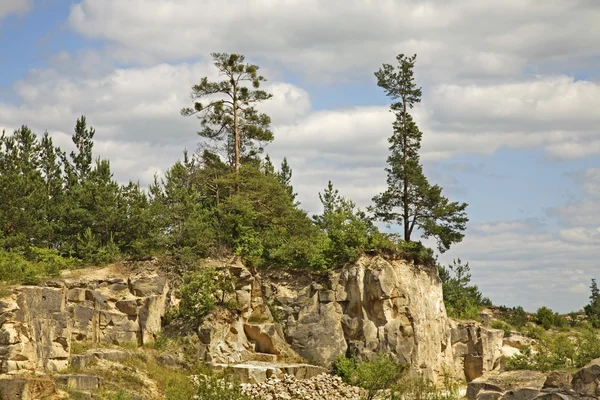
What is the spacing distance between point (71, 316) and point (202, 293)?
26.7 feet

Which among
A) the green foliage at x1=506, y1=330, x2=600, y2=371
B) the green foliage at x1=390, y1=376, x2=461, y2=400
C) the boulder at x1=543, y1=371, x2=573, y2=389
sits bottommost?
the green foliage at x1=390, y1=376, x2=461, y2=400

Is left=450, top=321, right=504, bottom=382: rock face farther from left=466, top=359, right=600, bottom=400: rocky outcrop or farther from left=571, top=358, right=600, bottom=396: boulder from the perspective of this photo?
left=571, top=358, right=600, bottom=396: boulder

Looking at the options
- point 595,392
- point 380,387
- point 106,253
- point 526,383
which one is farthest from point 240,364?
point 595,392

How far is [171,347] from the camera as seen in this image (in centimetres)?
5203

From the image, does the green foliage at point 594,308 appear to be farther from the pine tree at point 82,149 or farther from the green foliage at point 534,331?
the pine tree at point 82,149

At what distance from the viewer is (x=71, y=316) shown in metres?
50.0

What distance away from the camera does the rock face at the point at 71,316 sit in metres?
43.1

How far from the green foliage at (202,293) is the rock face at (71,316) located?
1.51 meters

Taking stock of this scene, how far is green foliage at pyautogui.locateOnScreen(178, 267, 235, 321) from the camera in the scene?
53.7m

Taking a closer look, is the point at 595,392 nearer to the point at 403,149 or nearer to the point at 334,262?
the point at 334,262

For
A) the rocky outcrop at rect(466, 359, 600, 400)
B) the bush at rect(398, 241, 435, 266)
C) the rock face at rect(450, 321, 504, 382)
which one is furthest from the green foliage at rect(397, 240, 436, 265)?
the rocky outcrop at rect(466, 359, 600, 400)

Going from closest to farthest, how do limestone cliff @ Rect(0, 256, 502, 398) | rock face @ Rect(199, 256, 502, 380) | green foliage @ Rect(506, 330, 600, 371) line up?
1. green foliage @ Rect(506, 330, 600, 371)
2. limestone cliff @ Rect(0, 256, 502, 398)
3. rock face @ Rect(199, 256, 502, 380)

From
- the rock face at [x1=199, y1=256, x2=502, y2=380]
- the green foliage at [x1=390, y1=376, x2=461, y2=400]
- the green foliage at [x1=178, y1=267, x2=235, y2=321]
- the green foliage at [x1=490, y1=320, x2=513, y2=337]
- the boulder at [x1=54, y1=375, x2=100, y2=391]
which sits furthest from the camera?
the green foliage at [x1=490, y1=320, x2=513, y2=337]

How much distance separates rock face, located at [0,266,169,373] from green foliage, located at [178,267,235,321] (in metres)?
1.51
